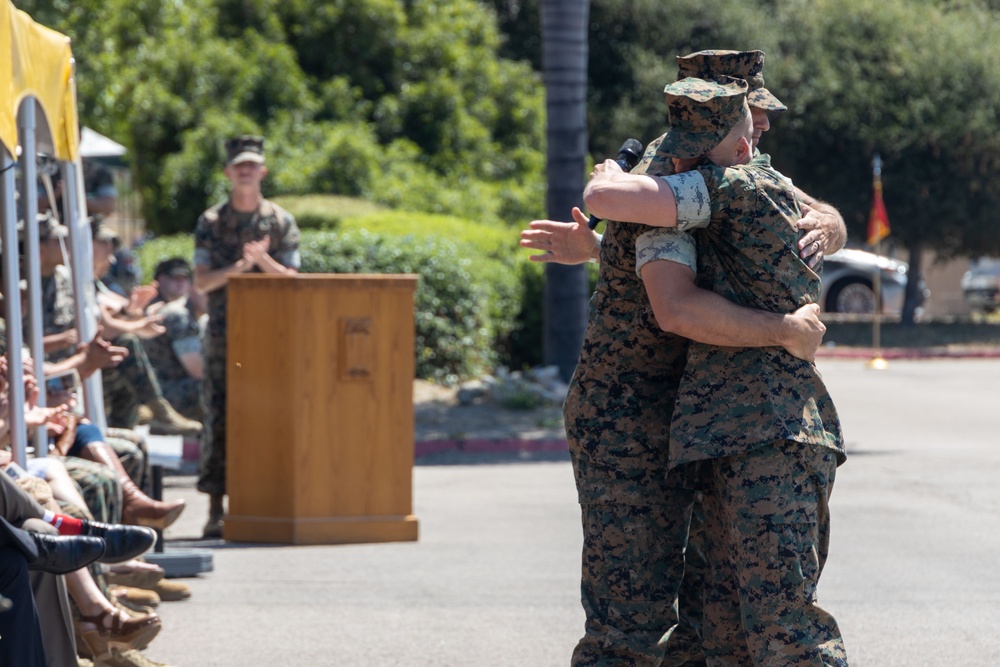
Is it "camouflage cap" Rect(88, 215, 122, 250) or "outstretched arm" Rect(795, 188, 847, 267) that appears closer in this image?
"outstretched arm" Rect(795, 188, 847, 267)

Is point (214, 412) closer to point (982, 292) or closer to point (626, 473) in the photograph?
point (626, 473)

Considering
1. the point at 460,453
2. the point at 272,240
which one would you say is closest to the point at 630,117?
the point at 460,453

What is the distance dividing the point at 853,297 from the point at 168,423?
73.4 feet

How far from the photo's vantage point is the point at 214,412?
844cm

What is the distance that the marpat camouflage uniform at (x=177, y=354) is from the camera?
1130 centimetres

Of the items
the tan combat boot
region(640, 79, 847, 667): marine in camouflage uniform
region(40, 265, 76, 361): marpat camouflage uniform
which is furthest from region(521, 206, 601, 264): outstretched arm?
the tan combat boot

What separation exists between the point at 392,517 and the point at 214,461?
108 cm

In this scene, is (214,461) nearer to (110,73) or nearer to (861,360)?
(110,73)

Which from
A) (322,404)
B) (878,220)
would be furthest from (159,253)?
(878,220)

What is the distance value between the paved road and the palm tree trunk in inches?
130

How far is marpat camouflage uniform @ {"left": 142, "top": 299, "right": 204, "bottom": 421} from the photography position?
1130 centimetres

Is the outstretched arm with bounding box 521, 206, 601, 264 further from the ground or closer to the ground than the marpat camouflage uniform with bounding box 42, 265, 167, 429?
further from the ground

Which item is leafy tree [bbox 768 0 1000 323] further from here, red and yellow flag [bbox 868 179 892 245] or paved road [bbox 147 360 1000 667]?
paved road [bbox 147 360 1000 667]

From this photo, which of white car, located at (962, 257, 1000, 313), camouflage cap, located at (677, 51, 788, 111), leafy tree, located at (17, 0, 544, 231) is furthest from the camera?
white car, located at (962, 257, 1000, 313)
